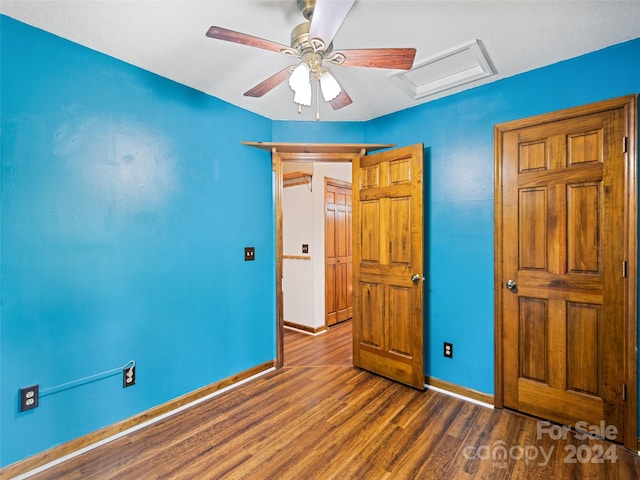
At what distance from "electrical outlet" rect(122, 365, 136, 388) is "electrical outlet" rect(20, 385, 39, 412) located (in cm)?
43

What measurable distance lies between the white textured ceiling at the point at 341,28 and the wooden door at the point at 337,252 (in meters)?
2.24

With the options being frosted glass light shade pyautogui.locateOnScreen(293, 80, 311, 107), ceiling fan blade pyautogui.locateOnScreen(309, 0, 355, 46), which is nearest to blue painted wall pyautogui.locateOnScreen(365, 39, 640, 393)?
frosted glass light shade pyautogui.locateOnScreen(293, 80, 311, 107)

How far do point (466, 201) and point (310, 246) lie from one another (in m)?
2.16

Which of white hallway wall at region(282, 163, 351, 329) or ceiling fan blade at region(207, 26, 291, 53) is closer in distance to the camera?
ceiling fan blade at region(207, 26, 291, 53)

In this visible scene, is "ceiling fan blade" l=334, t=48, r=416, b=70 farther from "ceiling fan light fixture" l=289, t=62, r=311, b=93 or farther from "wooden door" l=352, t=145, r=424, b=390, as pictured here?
"wooden door" l=352, t=145, r=424, b=390

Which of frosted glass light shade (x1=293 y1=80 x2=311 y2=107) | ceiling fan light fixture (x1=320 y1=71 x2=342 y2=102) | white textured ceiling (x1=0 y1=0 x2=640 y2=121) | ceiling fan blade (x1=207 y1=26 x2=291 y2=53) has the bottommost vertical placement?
frosted glass light shade (x1=293 y1=80 x2=311 y2=107)

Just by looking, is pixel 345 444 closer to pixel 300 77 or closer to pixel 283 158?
pixel 300 77

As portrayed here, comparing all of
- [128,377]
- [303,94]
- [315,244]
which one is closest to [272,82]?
[303,94]

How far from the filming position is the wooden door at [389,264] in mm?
2564

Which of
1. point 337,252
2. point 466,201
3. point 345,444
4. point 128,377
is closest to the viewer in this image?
point 345,444

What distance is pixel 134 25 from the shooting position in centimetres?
170

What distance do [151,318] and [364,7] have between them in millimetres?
2307

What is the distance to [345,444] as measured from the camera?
190 centimetres

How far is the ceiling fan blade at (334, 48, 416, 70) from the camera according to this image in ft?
4.75
